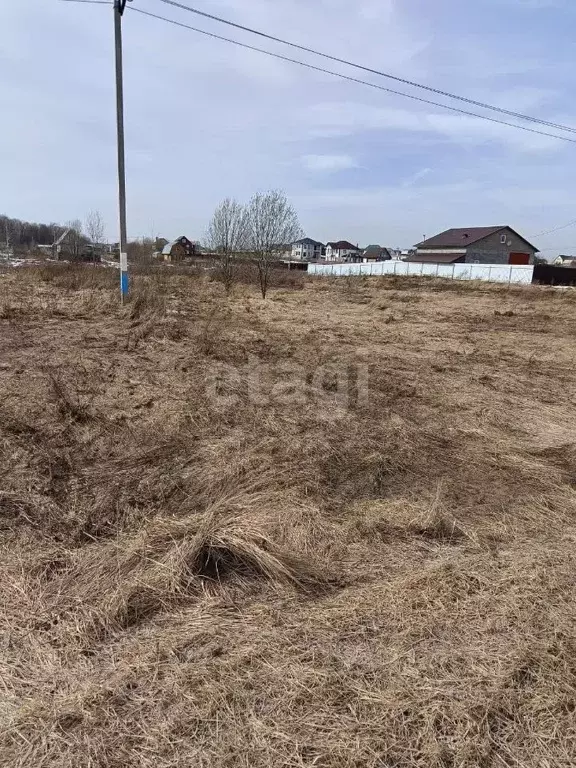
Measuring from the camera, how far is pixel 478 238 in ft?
191

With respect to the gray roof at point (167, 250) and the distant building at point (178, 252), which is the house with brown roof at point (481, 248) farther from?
the gray roof at point (167, 250)

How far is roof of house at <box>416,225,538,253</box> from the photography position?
58406 mm

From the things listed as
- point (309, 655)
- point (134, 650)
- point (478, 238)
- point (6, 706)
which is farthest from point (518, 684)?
point (478, 238)

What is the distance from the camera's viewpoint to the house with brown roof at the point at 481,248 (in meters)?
58.1

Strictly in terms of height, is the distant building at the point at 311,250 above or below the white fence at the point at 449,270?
above

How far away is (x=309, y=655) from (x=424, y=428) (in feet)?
11.5

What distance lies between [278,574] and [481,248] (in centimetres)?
6301

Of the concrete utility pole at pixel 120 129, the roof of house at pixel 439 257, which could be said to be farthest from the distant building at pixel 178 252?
the concrete utility pole at pixel 120 129

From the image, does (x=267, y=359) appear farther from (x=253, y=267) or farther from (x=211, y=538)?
(x=253, y=267)

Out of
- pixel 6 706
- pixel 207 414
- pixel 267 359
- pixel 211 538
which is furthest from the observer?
pixel 267 359

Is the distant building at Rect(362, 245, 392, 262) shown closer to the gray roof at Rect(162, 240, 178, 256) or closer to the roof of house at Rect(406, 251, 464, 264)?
the roof of house at Rect(406, 251, 464, 264)

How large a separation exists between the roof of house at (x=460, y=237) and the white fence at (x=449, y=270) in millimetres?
11494

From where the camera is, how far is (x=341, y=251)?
106 m

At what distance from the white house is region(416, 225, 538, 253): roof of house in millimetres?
36882
